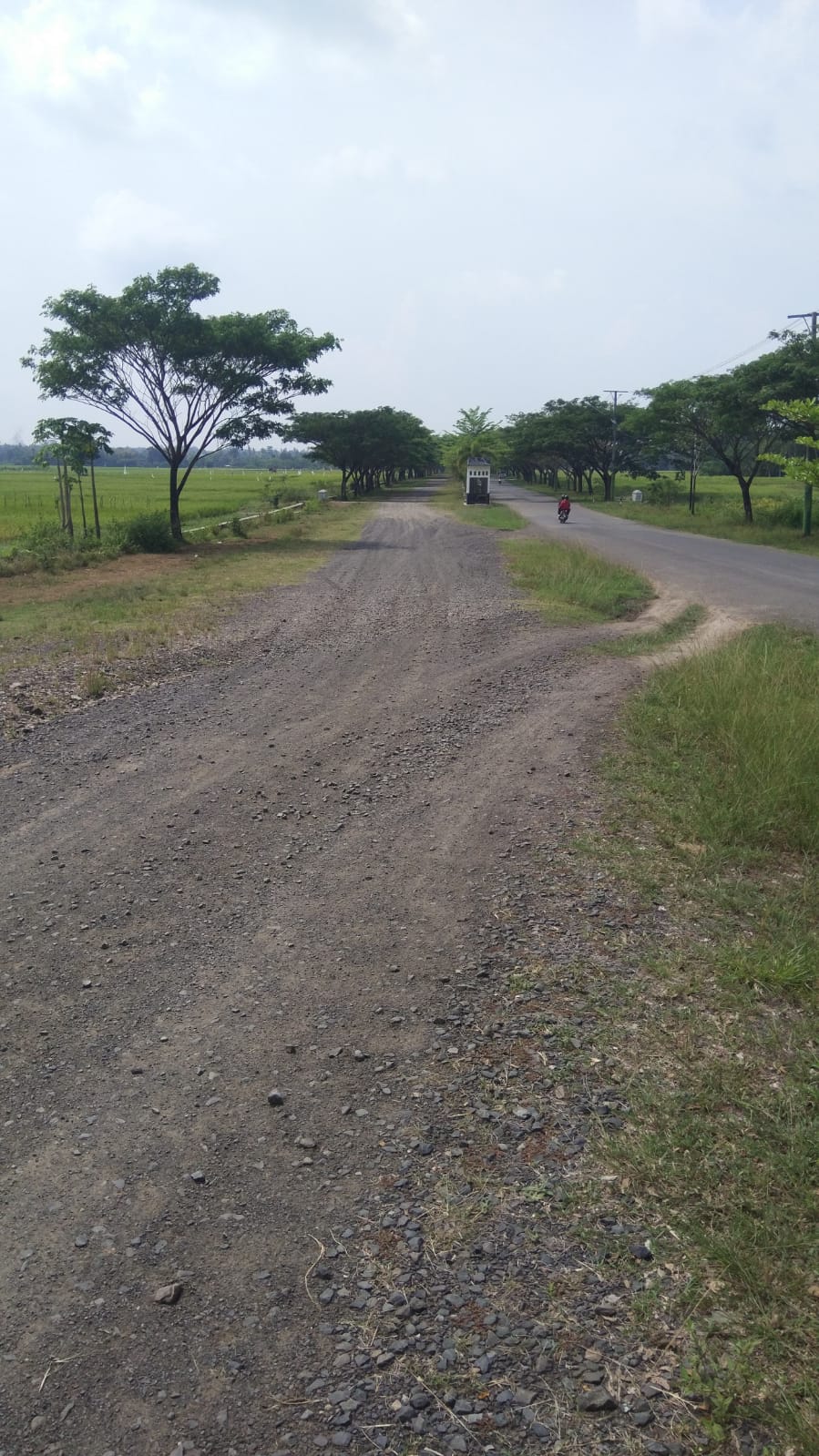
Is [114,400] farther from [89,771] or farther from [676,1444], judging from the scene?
[676,1444]

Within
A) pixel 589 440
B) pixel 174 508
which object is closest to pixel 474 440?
pixel 589 440

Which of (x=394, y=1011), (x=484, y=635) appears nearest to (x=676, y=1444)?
(x=394, y=1011)

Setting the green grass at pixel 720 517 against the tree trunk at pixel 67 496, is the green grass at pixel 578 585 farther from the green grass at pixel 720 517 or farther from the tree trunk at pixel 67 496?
the tree trunk at pixel 67 496

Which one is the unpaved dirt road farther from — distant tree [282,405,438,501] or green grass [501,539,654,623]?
distant tree [282,405,438,501]

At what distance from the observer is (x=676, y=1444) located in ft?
6.73

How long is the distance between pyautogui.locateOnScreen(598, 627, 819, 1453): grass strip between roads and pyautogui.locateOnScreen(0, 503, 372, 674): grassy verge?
6.26 metres

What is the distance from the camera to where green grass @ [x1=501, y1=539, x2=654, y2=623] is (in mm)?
13086

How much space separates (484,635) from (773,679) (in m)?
4.33

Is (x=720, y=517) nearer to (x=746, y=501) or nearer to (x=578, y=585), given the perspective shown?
(x=746, y=501)

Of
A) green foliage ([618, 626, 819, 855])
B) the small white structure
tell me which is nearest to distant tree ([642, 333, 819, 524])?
the small white structure

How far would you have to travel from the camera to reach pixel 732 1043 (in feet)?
11.3

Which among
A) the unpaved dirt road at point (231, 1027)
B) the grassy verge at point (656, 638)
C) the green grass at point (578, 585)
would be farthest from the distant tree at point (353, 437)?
the unpaved dirt road at point (231, 1027)

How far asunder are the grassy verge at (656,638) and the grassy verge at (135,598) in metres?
4.74

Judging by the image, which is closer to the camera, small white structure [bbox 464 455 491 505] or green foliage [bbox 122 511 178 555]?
green foliage [bbox 122 511 178 555]
